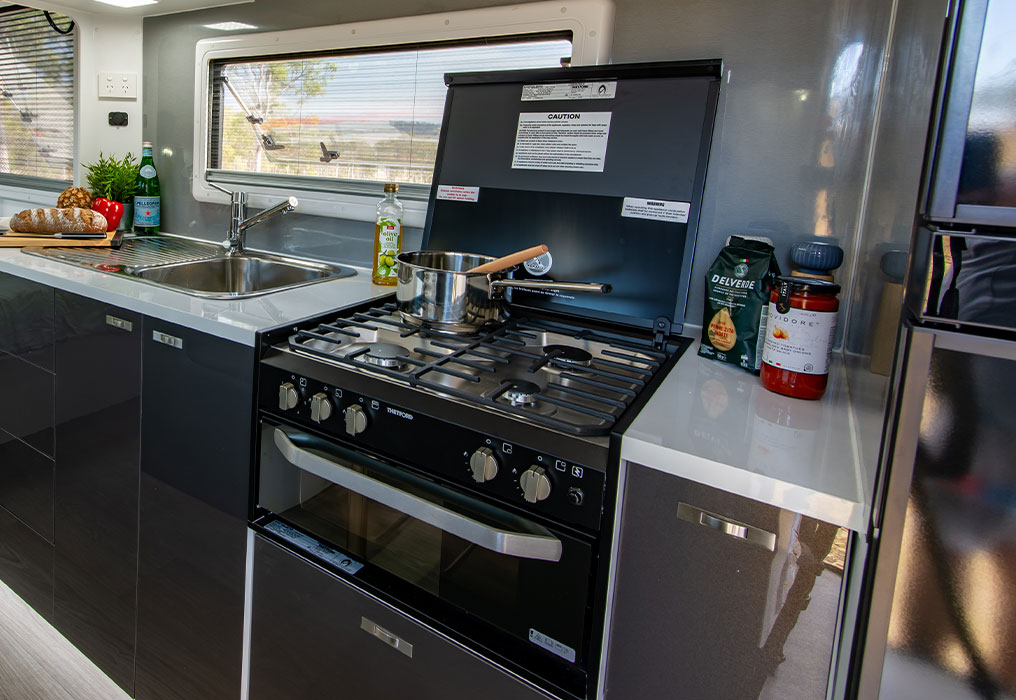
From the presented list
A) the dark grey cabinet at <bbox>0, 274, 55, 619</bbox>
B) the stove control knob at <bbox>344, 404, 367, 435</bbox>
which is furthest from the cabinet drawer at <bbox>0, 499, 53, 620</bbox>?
the stove control knob at <bbox>344, 404, 367, 435</bbox>

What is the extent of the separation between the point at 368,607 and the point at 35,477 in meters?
1.19

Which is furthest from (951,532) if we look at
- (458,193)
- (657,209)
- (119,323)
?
(119,323)

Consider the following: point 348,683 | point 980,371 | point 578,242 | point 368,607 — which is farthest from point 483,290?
point 980,371

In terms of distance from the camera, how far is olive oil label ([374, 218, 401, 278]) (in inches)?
64.2

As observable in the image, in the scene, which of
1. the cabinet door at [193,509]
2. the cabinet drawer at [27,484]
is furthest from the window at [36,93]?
the cabinet door at [193,509]

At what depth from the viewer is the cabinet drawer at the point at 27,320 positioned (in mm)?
1544

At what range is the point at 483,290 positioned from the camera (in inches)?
49.6

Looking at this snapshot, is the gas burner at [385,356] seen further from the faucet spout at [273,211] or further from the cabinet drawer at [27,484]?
the cabinet drawer at [27,484]

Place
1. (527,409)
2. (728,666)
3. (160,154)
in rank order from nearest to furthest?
(728,666) < (527,409) < (160,154)

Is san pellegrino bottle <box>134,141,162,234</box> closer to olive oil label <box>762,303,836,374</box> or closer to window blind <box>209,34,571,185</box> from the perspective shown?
window blind <box>209,34,571,185</box>

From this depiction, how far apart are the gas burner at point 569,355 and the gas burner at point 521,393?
15 cm

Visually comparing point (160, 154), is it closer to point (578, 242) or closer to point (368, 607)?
point (578, 242)

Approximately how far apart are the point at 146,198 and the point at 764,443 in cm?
231

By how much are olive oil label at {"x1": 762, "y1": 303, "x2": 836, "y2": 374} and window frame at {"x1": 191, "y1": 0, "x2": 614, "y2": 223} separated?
799 millimetres
